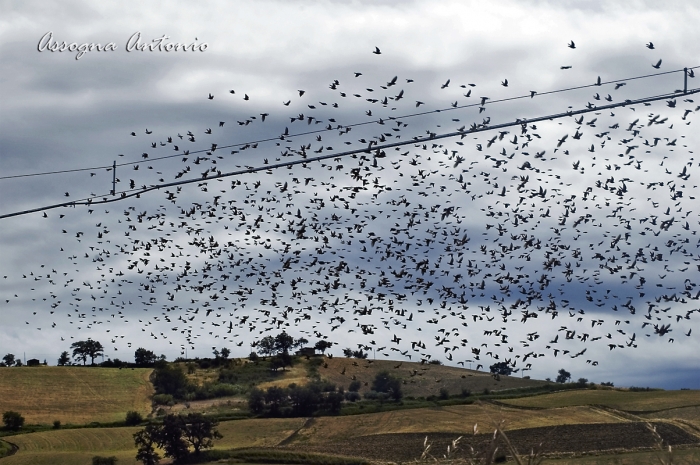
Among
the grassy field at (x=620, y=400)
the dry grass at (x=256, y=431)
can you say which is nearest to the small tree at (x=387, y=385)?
the grassy field at (x=620, y=400)

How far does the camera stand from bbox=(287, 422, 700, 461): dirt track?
247ft

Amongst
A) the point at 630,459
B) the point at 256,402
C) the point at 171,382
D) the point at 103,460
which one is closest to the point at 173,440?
the point at 103,460

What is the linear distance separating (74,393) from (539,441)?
65550 millimetres

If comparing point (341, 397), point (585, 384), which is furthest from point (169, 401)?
point (585, 384)

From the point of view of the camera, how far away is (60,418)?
109 meters

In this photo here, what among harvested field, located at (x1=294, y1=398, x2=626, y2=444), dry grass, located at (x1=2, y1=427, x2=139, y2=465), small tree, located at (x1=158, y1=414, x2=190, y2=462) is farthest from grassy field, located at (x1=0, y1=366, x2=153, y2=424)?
harvested field, located at (x1=294, y1=398, x2=626, y2=444)

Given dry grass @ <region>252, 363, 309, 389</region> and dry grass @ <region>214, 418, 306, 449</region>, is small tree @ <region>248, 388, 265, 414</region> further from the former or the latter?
dry grass @ <region>252, 363, 309, 389</region>

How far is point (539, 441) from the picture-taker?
79.1m

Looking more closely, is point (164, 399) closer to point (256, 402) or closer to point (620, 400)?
point (256, 402)

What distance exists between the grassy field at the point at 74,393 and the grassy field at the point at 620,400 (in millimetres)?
46396

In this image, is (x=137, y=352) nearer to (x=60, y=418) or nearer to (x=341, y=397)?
(x=60, y=418)

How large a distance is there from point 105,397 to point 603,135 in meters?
96.8

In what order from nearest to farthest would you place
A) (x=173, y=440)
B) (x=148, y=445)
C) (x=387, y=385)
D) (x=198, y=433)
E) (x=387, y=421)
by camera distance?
(x=148, y=445)
(x=173, y=440)
(x=198, y=433)
(x=387, y=421)
(x=387, y=385)

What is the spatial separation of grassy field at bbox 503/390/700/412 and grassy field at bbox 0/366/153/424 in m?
46.4
